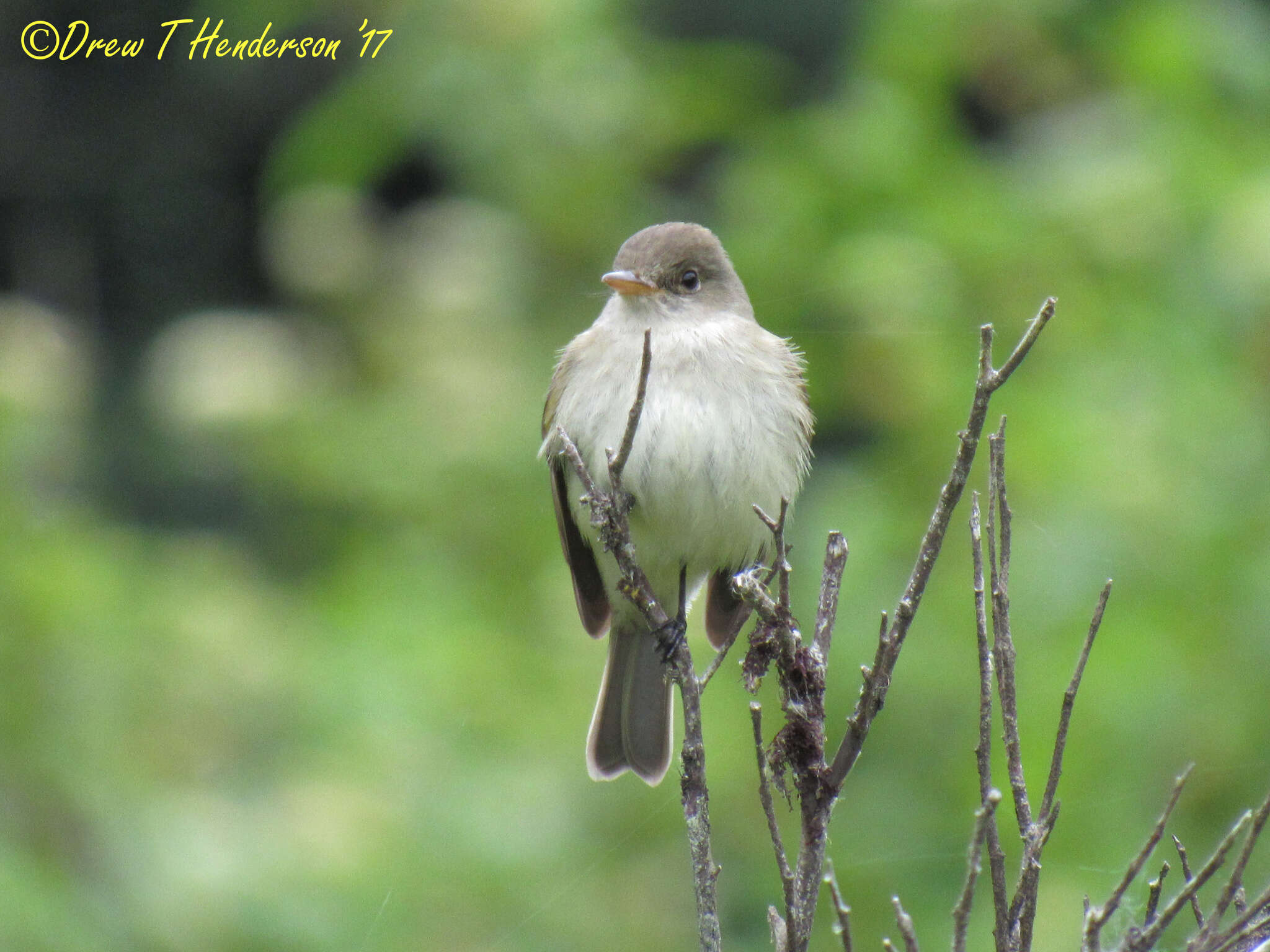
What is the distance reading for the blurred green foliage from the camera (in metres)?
3.36

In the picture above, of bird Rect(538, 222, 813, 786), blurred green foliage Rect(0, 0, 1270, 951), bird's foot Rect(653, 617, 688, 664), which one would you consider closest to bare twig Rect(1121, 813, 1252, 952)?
bird's foot Rect(653, 617, 688, 664)

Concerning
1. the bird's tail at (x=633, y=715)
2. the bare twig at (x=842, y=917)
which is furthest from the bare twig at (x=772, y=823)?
the bird's tail at (x=633, y=715)

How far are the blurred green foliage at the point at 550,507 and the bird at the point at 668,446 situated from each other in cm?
41

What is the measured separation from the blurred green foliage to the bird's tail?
0.38 metres

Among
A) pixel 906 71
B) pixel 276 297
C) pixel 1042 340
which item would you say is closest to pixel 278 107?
pixel 276 297

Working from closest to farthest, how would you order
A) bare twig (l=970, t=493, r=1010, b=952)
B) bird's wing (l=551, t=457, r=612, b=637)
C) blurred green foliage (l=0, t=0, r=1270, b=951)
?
1. bare twig (l=970, t=493, r=1010, b=952)
2. bird's wing (l=551, t=457, r=612, b=637)
3. blurred green foliage (l=0, t=0, r=1270, b=951)

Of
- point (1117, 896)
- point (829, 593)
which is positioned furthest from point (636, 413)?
point (1117, 896)

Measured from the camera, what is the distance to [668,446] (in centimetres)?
289

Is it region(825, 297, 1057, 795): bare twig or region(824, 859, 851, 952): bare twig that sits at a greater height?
region(825, 297, 1057, 795): bare twig

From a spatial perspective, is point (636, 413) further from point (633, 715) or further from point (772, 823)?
point (633, 715)

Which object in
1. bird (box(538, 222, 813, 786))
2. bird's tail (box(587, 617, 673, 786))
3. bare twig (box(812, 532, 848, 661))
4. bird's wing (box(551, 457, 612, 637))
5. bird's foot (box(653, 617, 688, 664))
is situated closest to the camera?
bare twig (box(812, 532, 848, 661))

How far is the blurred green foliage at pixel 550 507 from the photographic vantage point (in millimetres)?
3357

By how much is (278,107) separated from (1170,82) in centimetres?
463

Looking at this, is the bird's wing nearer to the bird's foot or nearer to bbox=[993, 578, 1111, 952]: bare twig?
the bird's foot
